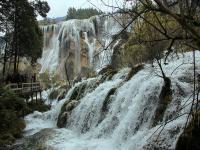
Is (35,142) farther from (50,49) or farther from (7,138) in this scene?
(50,49)

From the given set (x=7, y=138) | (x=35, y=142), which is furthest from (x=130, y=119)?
(x=7, y=138)

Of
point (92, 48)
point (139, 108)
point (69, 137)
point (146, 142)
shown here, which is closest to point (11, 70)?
point (92, 48)

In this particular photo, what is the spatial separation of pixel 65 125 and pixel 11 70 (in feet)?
68.4

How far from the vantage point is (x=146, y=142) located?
36.2 feet

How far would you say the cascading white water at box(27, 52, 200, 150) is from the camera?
11234 millimetres

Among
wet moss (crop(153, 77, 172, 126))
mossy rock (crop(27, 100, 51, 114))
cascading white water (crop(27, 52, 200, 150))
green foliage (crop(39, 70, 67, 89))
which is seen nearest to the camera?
cascading white water (crop(27, 52, 200, 150))

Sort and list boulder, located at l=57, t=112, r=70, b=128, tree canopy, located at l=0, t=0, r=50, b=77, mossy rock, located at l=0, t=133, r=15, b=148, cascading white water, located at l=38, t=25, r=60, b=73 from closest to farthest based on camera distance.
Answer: mossy rock, located at l=0, t=133, r=15, b=148, boulder, located at l=57, t=112, r=70, b=128, tree canopy, located at l=0, t=0, r=50, b=77, cascading white water, located at l=38, t=25, r=60, b=73

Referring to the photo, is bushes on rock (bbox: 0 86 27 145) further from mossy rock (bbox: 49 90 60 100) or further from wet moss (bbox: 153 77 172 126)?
mossy rock (bbox: 49 90 60 100)

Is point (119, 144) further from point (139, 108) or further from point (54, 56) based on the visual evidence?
point (54, 56)

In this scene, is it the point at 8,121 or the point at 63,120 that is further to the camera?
the point at 63,120

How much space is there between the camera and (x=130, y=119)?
13898 mm

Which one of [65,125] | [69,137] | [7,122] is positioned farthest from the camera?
[65,125]

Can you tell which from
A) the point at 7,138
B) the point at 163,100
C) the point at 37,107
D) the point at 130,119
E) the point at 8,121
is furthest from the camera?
the point at 37,107

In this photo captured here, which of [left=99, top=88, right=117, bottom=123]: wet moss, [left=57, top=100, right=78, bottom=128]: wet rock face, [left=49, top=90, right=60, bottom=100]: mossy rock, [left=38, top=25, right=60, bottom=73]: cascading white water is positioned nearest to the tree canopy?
[left=49, top=90, right=60, bottom=100]: mossy rock
